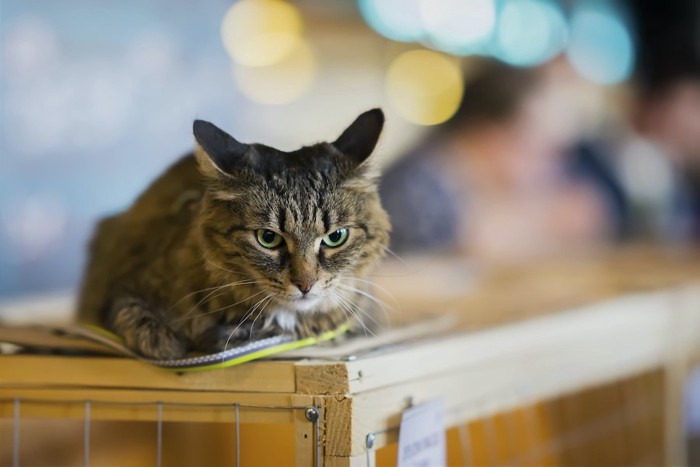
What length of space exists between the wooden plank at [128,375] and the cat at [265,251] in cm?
3

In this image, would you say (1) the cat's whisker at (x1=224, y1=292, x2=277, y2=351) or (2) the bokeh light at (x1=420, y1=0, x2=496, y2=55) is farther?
(2) the bokeh light at (x1=420, y1=0, x2=496, y2=55)

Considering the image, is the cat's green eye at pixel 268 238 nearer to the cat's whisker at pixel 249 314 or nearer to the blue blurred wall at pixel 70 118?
the cat's whisker at pixel 249 314

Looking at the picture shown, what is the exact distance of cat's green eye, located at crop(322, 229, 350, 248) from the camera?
3.05ft

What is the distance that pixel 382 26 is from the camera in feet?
10.6

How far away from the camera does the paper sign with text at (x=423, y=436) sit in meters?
0.97

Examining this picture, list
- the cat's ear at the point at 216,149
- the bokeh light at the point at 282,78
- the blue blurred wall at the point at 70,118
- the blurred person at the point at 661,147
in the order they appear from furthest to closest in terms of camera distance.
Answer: the blurred person at the point at 661,147, the bokeh light at the point at 282,78, the blue blurred wall at the point at 70,118, the cat's ear at the point at 216,149

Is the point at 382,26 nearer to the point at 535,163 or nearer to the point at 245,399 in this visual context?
the point at 535,163

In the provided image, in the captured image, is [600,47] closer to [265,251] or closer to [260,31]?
[260,31]

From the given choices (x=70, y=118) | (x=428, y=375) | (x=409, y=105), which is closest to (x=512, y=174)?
(x=409, y=105)

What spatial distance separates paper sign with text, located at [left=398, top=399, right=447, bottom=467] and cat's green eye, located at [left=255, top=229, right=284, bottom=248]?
28cm

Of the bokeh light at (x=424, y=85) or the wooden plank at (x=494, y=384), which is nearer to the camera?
the wooden plank at (x=494, y=384)

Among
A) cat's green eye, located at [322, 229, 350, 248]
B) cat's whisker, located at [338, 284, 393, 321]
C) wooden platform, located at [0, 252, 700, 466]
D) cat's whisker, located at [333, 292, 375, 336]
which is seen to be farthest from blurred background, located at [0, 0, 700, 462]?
cat's green eye, located at [322, 229, 350, 248]

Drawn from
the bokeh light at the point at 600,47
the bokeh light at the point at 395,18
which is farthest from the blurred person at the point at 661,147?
the bokeh light at the point at 395,18

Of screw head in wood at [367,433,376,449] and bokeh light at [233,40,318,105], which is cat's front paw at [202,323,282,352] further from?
bokeh light at [233,40,318,105]
